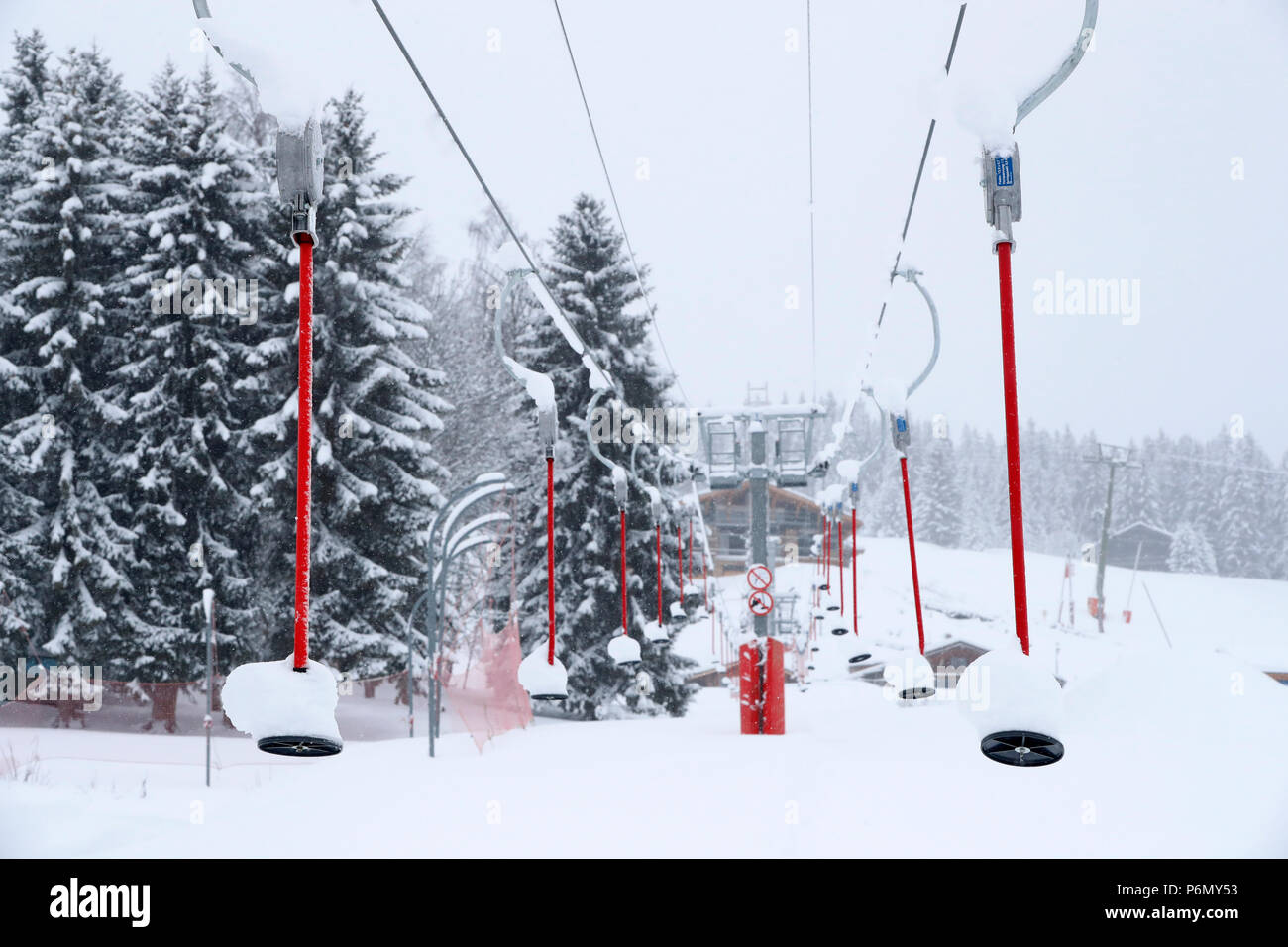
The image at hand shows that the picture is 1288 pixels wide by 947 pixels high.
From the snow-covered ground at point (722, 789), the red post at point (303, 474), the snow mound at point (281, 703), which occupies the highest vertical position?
the red post at point (303, 474)

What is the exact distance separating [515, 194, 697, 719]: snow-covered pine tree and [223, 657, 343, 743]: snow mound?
19.9 m

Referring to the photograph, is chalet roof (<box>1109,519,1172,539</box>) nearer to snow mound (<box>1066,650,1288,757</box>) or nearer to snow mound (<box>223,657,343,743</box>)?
snow mound (<box>1066,650,1288,757</box>)

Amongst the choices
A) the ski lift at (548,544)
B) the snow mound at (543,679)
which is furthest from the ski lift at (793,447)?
the snow mound at (543,679)

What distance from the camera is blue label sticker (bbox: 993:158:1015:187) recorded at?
4.07 meters

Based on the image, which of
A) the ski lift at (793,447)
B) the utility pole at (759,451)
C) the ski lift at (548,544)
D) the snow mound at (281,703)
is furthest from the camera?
the ski lift at (793,447)

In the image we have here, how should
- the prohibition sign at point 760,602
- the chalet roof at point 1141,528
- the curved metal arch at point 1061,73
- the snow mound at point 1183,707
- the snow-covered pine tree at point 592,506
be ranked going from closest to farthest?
the curved metal arch at point 1061,73
the snow mound at point 1183,707
the prohibition sign at point 760,602
the snow-covered pine tree at point 592,506
the chalet roof at point 1141,528

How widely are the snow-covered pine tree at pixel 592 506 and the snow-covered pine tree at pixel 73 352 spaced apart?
8.56 m

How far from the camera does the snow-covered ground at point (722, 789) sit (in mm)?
10742

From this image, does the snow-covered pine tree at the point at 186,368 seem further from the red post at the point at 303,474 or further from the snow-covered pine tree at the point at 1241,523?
the snow-covered pine tree at the point at 1241,523

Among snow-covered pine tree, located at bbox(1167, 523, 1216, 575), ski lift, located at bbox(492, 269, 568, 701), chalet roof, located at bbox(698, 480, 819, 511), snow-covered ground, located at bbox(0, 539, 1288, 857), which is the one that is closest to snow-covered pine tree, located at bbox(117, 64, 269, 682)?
snow-covered ground, located at bbox(0, 539, 1288, 857)

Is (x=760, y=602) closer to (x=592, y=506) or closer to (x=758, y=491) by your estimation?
(x=758, y=491)

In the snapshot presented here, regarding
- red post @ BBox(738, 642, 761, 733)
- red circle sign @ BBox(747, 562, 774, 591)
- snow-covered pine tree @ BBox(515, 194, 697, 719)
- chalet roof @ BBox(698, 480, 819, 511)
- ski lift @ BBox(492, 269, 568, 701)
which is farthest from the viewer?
chalet roof @ BBox(698, 480, 819, 511)
